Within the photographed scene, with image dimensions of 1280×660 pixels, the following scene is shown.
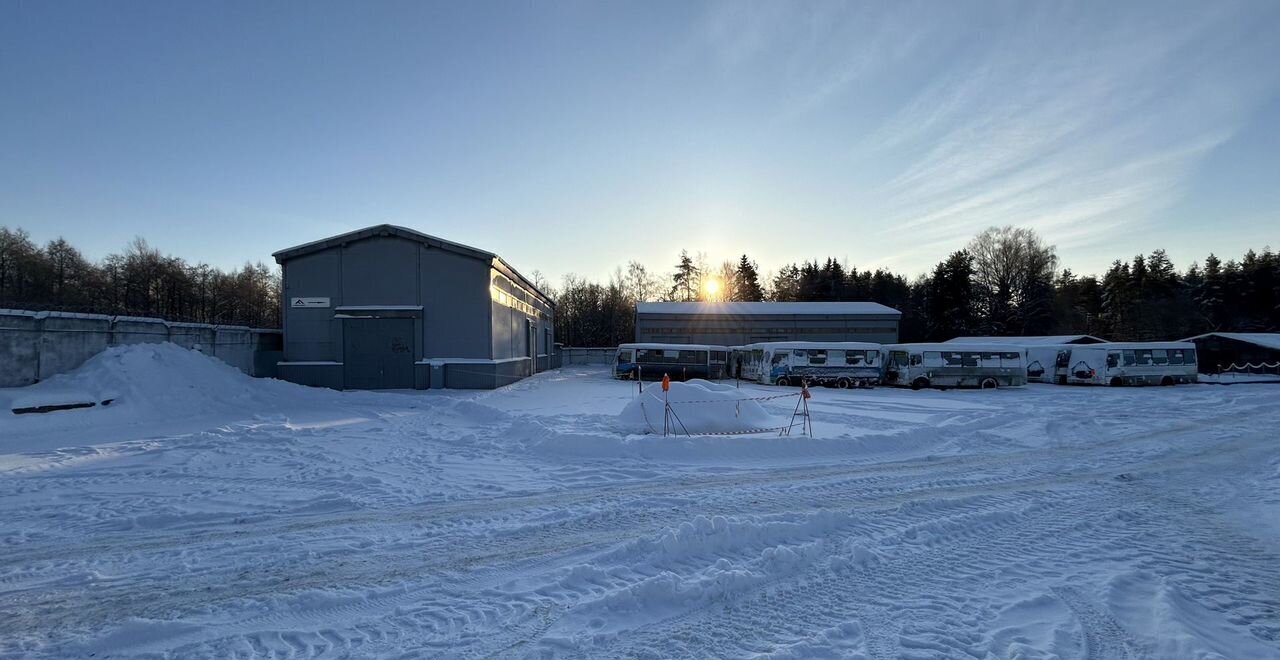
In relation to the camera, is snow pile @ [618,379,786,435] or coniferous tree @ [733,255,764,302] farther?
coniferous tree @ [733,255,764,302]

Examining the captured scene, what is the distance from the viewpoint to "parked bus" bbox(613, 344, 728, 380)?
3381 cm

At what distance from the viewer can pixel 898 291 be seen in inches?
2731

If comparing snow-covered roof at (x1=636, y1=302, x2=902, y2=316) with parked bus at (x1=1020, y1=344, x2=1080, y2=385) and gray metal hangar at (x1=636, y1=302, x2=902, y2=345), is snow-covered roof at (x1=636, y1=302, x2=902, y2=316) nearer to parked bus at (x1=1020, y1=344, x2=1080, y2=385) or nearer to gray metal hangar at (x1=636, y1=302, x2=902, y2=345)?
gray metal hangar at (x1=636, y1=302, x2=902, y2=345)

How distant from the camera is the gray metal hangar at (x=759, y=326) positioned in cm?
4697

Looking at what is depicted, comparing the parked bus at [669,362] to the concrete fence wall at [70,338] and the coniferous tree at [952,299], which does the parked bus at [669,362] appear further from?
the coniferous tree at [952,299]

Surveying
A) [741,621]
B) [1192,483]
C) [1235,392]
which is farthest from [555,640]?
[1235,392]

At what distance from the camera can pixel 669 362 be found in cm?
3384

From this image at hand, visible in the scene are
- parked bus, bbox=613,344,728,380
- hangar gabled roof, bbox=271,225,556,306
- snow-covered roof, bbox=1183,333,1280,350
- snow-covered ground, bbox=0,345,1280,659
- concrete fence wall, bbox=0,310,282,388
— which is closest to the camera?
snow-covered ground, bbox=0,345,1280,659

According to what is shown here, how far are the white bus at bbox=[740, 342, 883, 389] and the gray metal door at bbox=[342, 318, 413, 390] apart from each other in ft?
60.9

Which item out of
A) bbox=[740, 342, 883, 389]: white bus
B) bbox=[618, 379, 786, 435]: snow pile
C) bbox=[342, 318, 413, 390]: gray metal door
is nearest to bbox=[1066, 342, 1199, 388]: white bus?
bbox=[740, 342, 883, 389]: white bus

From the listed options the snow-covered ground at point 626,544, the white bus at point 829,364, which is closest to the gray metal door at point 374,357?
the snow-covered ground at point 626,544

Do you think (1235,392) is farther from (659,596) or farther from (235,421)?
(235,421)

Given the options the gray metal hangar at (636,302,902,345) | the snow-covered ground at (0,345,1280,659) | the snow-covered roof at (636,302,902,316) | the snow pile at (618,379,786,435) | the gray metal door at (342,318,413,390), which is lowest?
the snow-covered ground at (0,345,1280,659)

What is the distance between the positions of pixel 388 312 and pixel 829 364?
71.7 ft
